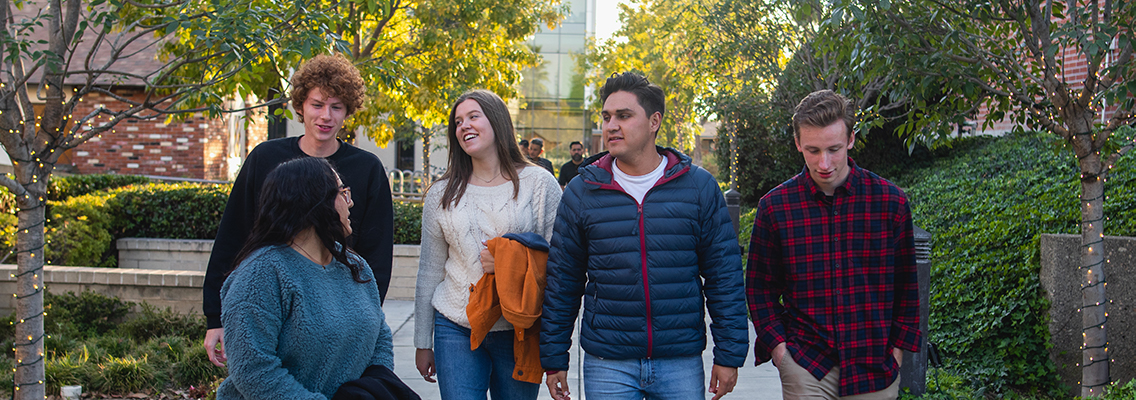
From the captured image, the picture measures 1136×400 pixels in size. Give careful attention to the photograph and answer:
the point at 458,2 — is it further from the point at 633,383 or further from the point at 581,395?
the point at 633,383

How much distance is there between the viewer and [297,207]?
91.1 inches

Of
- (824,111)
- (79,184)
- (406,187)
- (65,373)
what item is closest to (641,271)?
(824,111)

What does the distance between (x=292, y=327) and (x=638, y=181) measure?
1333 mm

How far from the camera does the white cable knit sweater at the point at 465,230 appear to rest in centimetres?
324

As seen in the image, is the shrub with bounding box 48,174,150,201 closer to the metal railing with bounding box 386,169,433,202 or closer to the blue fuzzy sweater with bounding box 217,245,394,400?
the metal railing with bounding box 386,169,433,202

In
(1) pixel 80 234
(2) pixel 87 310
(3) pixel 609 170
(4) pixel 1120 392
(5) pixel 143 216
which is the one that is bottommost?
(2) pixel 87 310

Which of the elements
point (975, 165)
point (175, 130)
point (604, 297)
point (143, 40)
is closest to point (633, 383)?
point (604, 297)

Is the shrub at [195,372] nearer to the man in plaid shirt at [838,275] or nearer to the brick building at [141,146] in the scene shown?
the man in plaid shirt at [838,275]

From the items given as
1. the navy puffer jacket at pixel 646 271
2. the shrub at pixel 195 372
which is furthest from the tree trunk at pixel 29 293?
the navy puffer jacket at pixel 646 271

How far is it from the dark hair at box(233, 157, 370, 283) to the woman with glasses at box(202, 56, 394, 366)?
71 cm

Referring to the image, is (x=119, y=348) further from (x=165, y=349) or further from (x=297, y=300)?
(x=297, y=300)

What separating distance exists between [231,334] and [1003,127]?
41.2 ft

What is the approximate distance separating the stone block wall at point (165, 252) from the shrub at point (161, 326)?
2776 mm

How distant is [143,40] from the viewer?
58.4ft
